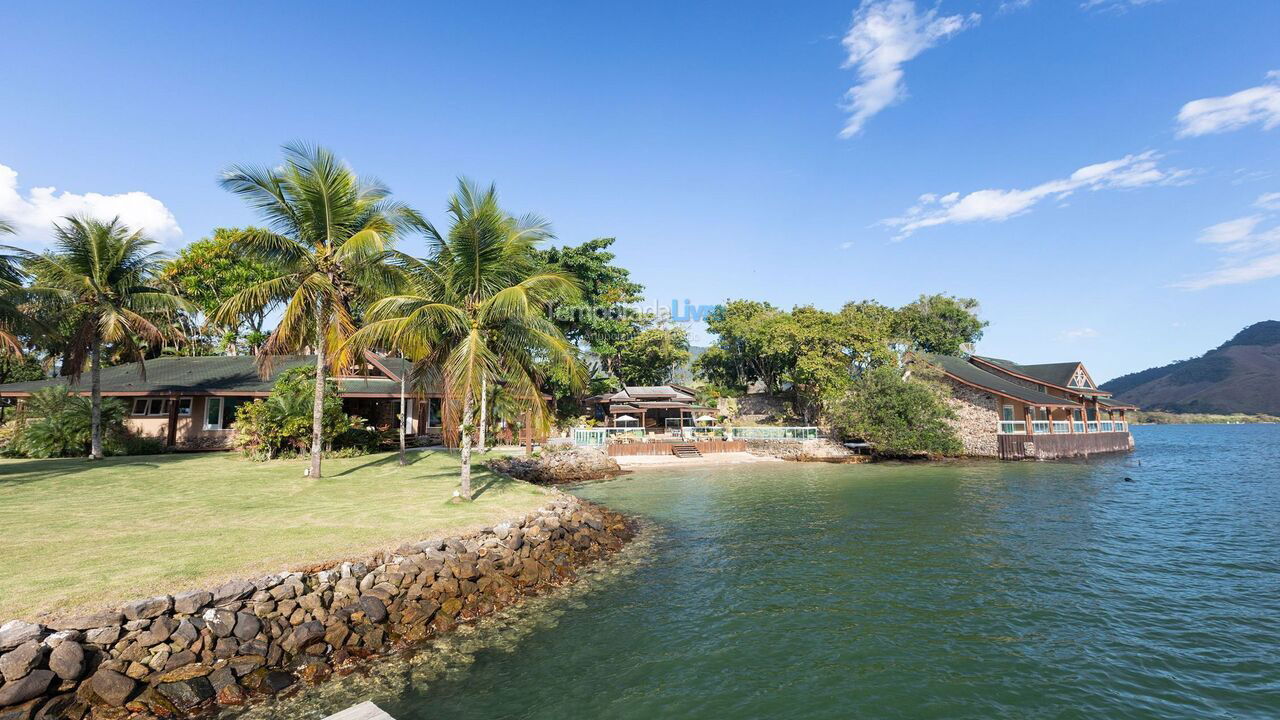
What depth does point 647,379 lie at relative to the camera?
192 feet

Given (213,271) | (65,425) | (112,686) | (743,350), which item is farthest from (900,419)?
(213,271)

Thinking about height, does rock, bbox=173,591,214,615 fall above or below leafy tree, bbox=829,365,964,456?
below

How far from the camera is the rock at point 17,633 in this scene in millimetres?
6094

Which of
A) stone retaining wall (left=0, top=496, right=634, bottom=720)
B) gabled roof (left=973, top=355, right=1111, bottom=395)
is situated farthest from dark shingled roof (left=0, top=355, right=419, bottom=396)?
gabled roof (left=973, top=355, right=1111, bottom=395)

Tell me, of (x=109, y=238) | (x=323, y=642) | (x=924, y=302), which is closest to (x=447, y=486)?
(x=323, y=642)

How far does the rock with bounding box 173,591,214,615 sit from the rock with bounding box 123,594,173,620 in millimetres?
78

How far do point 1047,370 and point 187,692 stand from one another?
58.9 metres

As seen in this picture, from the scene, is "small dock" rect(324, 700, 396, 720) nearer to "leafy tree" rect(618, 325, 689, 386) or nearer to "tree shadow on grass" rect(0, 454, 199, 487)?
"tree shadow on grass" rect(0, 454, 199, 487)

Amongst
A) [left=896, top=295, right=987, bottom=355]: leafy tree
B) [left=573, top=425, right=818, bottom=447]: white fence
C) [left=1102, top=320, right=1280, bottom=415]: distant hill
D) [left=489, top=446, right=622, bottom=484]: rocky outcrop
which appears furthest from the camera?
[left=1102, top=320, right=1280, bottom=415]: distant hill

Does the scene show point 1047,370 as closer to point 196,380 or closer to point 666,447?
point 666,447

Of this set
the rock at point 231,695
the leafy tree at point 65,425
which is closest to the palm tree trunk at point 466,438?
the rock at point 231,695

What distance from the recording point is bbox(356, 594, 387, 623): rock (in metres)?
8.55

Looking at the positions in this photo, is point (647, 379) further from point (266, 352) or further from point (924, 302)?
point (266, 352)

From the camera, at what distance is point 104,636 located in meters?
6.64
